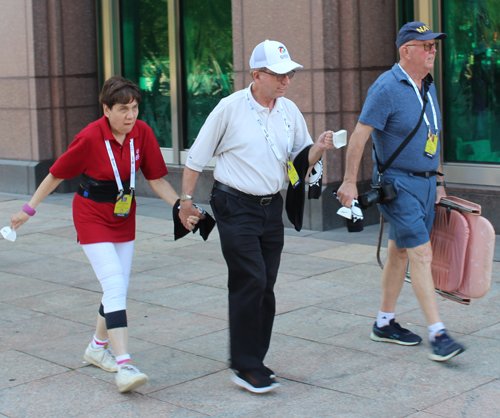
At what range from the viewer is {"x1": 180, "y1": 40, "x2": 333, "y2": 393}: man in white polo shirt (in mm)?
4230

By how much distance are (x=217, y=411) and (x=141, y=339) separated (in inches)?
53.0

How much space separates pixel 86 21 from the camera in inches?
500

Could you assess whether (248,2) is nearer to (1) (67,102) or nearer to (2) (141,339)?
(1) (67,102)

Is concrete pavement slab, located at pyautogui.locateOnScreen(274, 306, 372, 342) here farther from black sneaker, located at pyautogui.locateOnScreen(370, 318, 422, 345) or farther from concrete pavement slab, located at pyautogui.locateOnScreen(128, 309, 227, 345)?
concrete pavement slab, located at pyautogui.locateOnScreen(128, 309, 227, 345)

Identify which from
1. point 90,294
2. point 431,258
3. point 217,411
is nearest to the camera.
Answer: point 217,411

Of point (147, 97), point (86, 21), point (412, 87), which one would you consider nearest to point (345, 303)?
point (412, 87)

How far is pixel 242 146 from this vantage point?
4.27 metres

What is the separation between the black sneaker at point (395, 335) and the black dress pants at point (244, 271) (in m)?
1.00

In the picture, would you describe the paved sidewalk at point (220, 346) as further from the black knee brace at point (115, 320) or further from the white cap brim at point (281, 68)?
the white cap brim at point (281, 68)

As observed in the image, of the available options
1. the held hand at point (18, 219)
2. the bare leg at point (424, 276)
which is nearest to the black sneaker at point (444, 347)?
the bare leg at point (424, 276)

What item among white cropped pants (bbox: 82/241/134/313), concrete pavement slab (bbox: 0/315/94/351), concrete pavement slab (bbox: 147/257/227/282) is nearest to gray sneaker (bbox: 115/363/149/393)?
white cropped pants (bbox: 82/241/134/313)

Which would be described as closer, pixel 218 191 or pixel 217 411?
pixel 217 411

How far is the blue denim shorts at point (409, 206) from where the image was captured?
4719mm

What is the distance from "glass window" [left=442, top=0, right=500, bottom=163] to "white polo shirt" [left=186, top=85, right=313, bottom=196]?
16.9 feet
